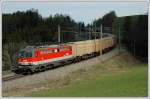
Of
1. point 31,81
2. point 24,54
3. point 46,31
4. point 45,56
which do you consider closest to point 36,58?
point 24,54

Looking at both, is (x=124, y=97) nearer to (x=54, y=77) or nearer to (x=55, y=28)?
(x=54, y=77)

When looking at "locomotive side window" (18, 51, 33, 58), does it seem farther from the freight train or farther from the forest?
the forest

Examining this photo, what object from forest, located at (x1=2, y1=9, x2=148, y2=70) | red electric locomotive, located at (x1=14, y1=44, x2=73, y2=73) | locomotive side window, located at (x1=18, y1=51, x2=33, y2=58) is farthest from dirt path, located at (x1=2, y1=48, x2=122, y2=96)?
forest, located at (x1=2, y1=9, x2=148, y2=70)

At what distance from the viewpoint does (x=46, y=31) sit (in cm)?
4453

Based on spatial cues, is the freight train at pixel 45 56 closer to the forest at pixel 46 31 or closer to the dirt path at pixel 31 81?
the dirt path at pixel 31 81

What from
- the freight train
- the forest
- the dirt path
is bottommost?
the dirt path

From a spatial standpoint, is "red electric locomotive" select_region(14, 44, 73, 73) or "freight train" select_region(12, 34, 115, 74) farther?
"freight train" select_region(12, 34, 115, 74)

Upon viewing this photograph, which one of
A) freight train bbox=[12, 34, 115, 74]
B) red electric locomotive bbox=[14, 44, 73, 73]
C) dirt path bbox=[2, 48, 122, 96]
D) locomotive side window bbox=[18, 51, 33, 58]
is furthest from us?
locomotive side window bbox=[18, 51, 33, 58]

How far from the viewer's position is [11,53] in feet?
114

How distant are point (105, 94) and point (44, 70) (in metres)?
14.5

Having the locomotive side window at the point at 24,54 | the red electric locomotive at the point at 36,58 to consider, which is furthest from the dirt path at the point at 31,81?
the locomotive side window at the point at 24,54

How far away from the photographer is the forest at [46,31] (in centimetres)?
3600

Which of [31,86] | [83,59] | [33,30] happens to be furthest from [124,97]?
[33,30]

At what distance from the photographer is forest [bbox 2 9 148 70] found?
36000 mm
